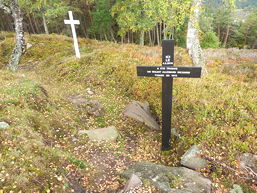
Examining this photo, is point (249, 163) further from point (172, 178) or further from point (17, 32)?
point (17, 32)

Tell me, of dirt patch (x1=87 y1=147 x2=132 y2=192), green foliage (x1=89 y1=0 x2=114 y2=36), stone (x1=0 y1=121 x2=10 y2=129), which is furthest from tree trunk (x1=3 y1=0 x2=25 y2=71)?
green foliage (x1=89 y1=0 x2=114 y2=36)

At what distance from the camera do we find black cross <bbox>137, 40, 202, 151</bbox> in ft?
18.5

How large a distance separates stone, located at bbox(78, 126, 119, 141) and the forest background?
6.11 meters

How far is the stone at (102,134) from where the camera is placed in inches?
278

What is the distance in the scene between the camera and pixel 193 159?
598 cm

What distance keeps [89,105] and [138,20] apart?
1085 centimetres

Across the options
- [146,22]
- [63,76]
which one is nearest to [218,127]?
[63,76]

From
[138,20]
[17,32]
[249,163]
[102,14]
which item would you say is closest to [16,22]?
[17,32]

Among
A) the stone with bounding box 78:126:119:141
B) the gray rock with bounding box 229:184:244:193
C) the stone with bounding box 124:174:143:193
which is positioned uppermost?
the stone with bounding box 124:174:143:193

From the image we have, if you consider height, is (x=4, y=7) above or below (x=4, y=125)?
above

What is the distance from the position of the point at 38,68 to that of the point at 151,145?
12.5m

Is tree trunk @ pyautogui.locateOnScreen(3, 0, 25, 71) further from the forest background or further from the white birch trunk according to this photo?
the forest background

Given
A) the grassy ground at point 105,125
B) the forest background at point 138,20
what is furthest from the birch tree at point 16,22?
→ the grassy ground at point 105,125

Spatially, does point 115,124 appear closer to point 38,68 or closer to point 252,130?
point 252,130
